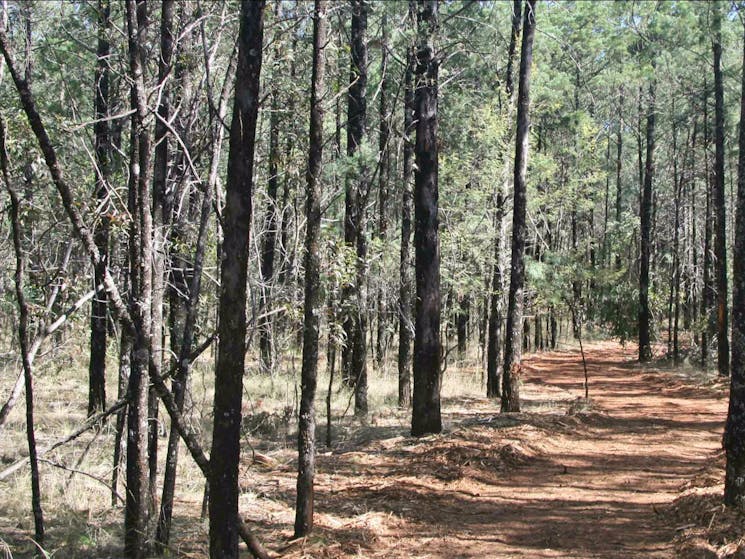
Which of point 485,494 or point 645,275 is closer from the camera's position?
point 485,494

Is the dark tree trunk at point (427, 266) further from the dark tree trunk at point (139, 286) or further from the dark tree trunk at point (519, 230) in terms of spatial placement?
the dark tree trunk at point (139, 286)

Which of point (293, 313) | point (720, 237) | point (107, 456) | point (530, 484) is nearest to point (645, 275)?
point (720, 237)

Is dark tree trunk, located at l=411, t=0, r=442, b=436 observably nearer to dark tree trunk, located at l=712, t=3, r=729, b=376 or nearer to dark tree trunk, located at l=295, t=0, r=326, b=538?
dark tree trunk, located at l=295, t=0, r=326, b=538

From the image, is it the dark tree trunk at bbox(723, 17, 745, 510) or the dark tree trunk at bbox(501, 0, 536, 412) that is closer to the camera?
the dark tree trunk at bbox(723, 17, 745, 510)

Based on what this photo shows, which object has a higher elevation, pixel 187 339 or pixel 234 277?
pixel 234 277

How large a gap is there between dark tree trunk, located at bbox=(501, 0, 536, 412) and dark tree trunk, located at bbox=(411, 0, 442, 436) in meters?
2.41

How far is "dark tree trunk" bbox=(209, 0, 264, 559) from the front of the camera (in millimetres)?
4328

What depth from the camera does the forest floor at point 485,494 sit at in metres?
6.32

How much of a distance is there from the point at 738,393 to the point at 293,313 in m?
5.12

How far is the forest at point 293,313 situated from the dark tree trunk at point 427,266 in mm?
42

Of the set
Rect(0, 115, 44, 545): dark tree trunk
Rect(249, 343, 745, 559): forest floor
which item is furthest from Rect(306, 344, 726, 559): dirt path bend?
Rect(0, 115, 44, 545): dark tree trunk

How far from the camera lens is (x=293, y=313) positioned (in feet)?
27.5

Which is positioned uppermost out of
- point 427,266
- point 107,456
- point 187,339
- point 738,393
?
point 427,266

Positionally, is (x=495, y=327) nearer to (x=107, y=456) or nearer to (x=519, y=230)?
(x=519, y=230)
